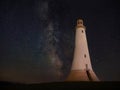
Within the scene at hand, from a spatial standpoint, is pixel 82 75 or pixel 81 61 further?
pixel 81 61

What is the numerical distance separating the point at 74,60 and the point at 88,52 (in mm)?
1982

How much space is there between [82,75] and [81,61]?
1.70 m

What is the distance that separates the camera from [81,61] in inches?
1304

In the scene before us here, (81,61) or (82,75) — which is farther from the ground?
(81,61)

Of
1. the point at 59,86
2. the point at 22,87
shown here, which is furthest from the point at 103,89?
the point at 22,87

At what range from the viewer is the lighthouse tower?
32581 millimetres

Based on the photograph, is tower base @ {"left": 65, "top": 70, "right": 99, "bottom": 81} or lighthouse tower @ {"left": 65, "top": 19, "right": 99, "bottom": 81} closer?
tower base @ {"left": 65, "top": 70, "right": 99, "bottom": 81}

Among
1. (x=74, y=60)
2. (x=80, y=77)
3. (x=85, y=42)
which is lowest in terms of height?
(x=80, y=77)

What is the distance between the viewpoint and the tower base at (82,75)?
106 feet

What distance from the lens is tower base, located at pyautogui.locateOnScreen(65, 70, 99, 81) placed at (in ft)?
106

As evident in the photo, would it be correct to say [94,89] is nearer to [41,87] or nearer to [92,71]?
[41,87]

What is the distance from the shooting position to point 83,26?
34531mm

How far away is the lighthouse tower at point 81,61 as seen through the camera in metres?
32.6

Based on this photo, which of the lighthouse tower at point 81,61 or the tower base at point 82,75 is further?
the lighthouse tower at point 81,61
